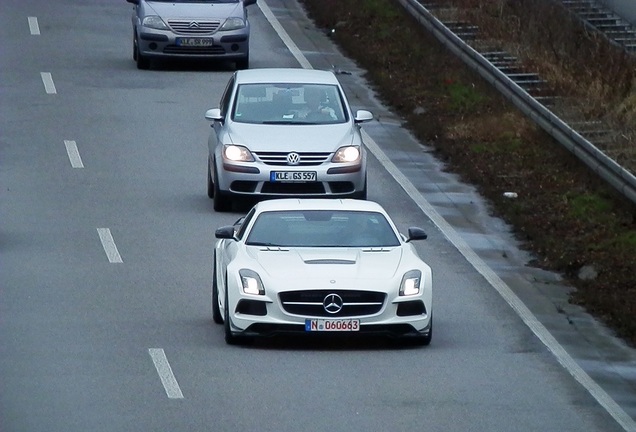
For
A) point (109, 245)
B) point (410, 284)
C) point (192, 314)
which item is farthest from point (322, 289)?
point (109, 245)

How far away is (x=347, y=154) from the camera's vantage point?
22359 mm

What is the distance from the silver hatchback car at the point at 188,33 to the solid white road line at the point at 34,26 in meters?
4.61

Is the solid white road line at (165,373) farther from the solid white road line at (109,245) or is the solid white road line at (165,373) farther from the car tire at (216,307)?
the solid white road line at (109,245)

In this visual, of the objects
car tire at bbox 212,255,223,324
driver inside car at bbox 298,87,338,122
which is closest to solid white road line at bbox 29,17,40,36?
driver inside car at bbox 298,87,338,122

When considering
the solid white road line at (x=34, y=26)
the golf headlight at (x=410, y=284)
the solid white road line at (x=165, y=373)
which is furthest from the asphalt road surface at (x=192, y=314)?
the solid white road line at (x=34, y=26)

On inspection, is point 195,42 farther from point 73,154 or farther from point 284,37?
point 73,154

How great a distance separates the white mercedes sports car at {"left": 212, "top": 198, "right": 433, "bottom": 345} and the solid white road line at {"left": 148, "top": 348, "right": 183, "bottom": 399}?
2.28 ft

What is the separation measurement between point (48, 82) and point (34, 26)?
626 centimetres

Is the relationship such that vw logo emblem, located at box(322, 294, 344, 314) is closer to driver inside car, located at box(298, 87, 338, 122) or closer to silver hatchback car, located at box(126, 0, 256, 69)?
driver inside car, located at box(298, 87, 338, 122)

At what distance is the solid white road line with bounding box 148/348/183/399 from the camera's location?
535 inches

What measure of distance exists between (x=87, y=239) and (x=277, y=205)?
4.63 metres

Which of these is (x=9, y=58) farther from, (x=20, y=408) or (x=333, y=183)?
(x=20, y=408)

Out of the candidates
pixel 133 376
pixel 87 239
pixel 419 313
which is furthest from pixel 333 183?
pixel 133 376

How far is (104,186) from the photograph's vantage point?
940 inches
